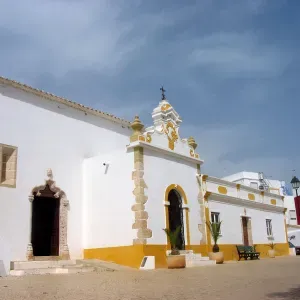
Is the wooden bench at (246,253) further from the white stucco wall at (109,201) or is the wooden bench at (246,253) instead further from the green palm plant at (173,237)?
Answer: the white stucco wall at (109,201)

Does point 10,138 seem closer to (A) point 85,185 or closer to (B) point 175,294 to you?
(A) point 85,185

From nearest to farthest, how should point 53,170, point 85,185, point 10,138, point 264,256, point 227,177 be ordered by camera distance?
point 10,138, point 53,170, point 85,185, point 264,256, point 227,177

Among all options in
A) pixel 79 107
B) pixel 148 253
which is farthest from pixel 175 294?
pixel 79 107

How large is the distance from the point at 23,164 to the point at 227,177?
106 feet

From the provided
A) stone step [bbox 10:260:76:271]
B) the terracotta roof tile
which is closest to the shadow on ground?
stone step [bbox 10:260:76:271]

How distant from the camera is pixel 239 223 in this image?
18.9 meters

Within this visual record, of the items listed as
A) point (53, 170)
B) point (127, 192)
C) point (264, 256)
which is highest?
point (53, 170)

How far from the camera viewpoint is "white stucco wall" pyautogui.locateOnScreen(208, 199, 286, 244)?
17750 millimetres

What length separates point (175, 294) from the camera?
630 centimetres

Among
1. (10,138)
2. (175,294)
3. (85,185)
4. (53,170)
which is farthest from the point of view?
(85,185)

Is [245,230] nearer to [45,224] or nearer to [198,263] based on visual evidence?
[198,263]

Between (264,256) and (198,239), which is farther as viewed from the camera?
(264,256)

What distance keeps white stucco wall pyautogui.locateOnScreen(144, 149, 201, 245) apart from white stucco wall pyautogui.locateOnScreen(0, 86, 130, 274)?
2.74 m

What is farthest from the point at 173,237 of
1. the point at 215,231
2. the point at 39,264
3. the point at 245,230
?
the point at 245,230
